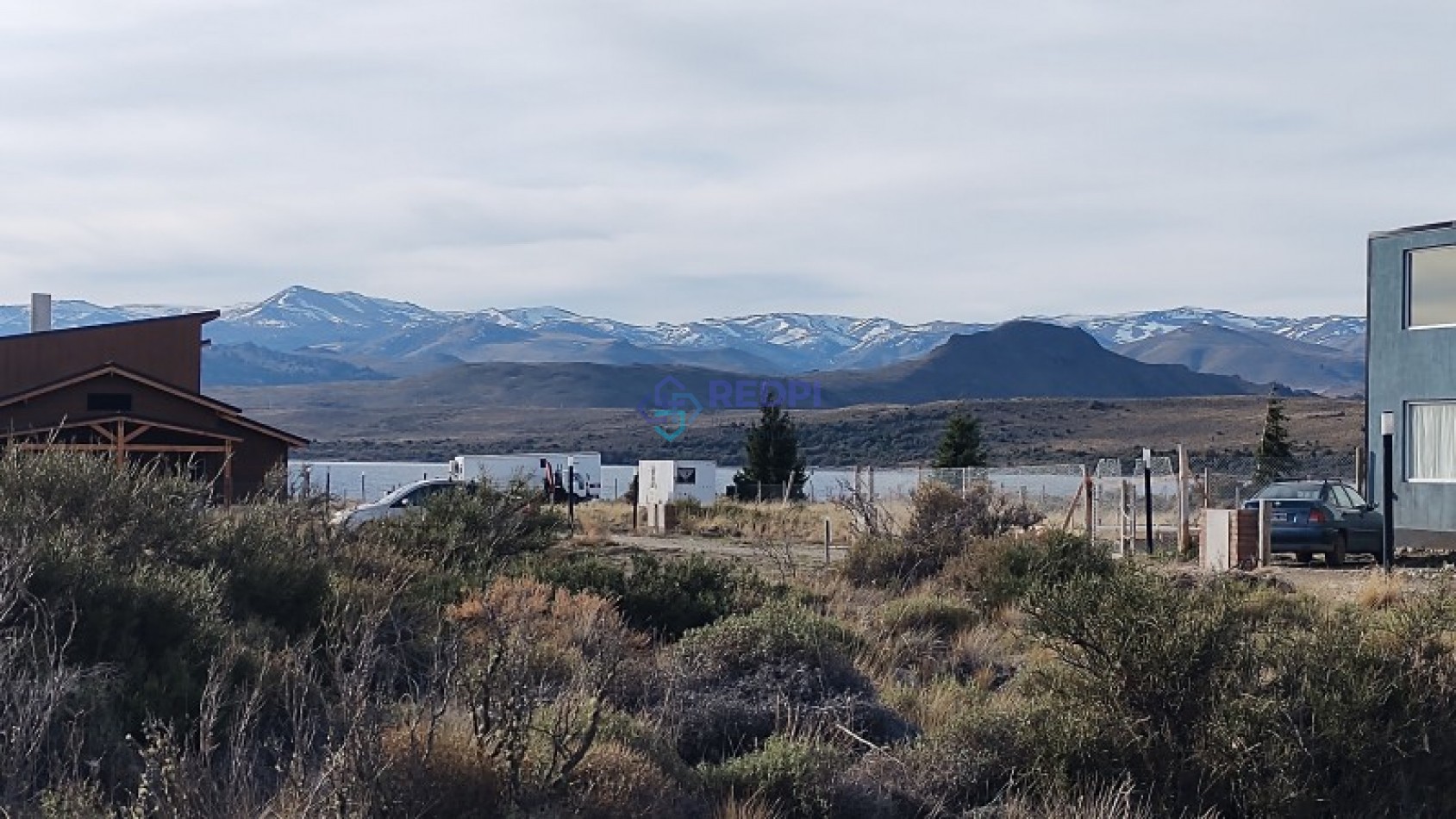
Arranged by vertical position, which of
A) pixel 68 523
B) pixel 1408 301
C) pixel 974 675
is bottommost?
pixel 974 675

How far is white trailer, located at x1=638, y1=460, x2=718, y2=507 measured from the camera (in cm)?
5228

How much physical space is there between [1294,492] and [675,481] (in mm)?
27022

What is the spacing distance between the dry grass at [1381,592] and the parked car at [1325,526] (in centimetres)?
552

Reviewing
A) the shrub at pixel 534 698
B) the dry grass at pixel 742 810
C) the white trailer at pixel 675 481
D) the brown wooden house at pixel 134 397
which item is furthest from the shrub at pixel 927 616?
the white trailer at pixel 675 481

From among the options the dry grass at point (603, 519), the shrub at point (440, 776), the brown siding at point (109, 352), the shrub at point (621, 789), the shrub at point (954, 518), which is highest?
the brown siding at point (109, 352)

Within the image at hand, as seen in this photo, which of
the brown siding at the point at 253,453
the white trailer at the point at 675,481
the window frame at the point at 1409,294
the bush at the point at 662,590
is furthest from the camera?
the white trailer at the point at 675,481

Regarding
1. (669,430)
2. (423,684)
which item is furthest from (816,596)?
(669,430)

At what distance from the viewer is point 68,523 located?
11.6 m

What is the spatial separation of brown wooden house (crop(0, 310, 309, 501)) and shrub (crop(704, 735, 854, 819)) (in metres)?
31.2

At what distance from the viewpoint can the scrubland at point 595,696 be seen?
7.68m

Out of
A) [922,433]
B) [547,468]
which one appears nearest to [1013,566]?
[547,468]

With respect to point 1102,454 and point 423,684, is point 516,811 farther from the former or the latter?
point 1102,454

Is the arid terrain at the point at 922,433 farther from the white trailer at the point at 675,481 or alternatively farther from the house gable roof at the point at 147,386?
the house gable roof at the point at 147,386

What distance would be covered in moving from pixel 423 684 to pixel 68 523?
279cm
